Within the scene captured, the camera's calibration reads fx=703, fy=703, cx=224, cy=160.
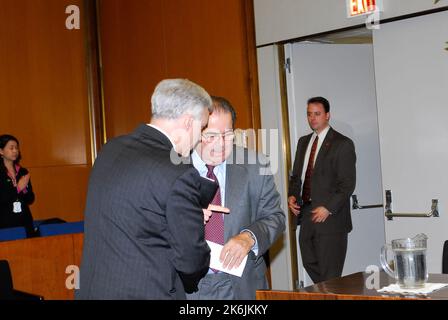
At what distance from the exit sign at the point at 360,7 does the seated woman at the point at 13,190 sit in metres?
3.38

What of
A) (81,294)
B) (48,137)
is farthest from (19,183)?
(81,294)

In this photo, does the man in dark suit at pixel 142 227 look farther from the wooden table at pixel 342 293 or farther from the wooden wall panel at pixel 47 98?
the wooden wall panel at pixel 47 98

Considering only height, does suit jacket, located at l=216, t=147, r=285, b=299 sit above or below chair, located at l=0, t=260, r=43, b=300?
above

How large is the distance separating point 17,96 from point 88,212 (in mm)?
5284

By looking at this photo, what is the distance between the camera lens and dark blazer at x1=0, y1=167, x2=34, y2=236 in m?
6.43

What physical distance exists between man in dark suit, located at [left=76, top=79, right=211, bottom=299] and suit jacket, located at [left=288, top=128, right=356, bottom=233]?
323 centimetres

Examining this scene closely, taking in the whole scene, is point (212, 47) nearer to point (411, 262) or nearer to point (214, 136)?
point (214, 136)

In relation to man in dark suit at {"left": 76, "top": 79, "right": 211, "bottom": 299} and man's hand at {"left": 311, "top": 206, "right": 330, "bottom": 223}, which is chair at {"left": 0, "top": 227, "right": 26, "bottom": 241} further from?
man in dark suit at {"left": 76, "top": 79, "right": 211, "bottom": 299}

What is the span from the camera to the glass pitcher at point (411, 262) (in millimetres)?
2240

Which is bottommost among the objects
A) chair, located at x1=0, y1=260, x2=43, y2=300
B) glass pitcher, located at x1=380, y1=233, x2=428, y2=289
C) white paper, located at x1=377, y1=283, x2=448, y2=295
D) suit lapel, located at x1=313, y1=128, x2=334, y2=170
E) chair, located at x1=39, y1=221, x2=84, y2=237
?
chair, located at x1=0, y1=260, x2=43, y2=300

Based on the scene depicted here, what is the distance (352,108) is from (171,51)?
1.84m

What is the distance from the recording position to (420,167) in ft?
16.1

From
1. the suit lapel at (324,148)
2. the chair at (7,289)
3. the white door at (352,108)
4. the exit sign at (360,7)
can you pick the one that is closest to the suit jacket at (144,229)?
the chair at (7,289)

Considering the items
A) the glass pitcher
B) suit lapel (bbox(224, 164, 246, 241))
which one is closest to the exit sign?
suit lapel (bbox(224, 164, 246, 241))
